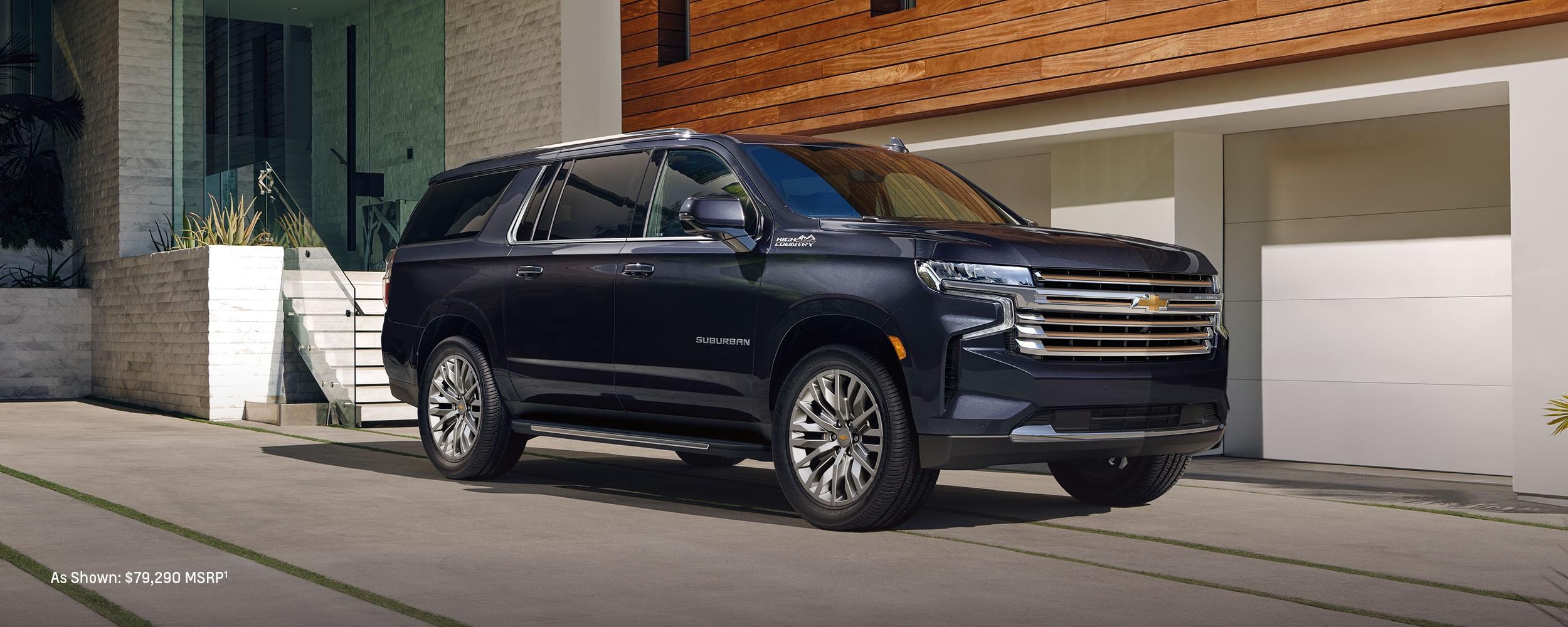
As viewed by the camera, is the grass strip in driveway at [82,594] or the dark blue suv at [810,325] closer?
the grass strip in driveway at [82,594]

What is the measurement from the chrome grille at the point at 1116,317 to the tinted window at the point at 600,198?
2.61 meters

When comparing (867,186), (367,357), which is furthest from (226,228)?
(867,186)

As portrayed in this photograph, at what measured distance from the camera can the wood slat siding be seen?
10.2 m

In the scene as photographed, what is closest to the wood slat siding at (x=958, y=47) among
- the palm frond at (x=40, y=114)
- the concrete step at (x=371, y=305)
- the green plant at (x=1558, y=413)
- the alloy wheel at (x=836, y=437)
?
the green plant at (x=1558, y=413)

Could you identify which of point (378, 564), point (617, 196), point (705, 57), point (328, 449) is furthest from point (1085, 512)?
point (705, 57)

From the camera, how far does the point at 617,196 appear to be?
A: 873cm

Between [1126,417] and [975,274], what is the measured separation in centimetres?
100

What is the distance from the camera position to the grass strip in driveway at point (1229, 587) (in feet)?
17.2

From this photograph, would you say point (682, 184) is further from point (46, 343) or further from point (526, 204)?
point (46, 343)

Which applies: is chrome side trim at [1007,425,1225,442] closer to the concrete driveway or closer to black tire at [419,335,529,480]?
the concrete driveway

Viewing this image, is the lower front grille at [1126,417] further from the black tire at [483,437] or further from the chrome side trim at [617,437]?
the black tire at [483,437]

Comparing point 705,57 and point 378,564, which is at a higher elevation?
point 705,57

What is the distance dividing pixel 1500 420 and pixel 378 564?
7.90 m

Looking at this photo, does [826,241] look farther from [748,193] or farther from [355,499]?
[355,499]
